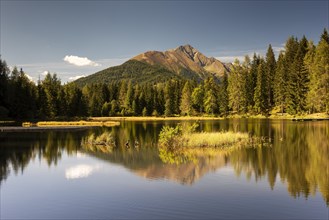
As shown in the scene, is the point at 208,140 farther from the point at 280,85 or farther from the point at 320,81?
the point at 280,85

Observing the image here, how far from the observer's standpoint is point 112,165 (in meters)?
32.5

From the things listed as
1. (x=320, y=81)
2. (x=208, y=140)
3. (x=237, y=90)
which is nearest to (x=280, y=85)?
(x=320, y=81)

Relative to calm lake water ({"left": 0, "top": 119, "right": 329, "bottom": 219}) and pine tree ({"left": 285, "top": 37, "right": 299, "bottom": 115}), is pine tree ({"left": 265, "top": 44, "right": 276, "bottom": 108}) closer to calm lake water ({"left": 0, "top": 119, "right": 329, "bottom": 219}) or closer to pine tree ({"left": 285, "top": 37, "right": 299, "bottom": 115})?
pine tree ({"left": 285, "top": 37, "right": 299, "bottom": 115})

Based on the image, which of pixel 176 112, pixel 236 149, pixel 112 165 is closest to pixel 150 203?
pixel 112 165

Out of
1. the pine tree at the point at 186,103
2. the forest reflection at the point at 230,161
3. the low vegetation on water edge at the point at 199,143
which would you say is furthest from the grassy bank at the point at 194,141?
the pine tree at the point at 186,103

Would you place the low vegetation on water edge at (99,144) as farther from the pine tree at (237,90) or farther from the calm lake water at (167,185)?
the pine tree at (237,90)

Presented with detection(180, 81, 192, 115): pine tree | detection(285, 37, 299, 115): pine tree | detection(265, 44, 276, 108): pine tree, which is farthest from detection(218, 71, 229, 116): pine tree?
detection(285, 37, 299, 115): pine tree

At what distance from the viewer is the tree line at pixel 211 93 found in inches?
4094

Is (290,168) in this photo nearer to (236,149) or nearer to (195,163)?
(195,163)

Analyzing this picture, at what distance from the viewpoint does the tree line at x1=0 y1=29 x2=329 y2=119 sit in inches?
4094

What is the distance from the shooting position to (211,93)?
461 ft

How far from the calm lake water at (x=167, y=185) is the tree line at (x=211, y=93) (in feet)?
228

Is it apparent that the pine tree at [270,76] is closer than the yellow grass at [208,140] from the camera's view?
No

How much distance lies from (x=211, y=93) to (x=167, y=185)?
11921 cm
